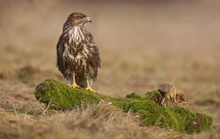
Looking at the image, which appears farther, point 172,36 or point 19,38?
point 172,36

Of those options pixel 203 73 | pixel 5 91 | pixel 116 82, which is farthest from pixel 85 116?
pixel 203 73

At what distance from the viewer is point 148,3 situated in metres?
36.2

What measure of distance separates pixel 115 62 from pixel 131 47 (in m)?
2.43

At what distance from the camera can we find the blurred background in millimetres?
13719

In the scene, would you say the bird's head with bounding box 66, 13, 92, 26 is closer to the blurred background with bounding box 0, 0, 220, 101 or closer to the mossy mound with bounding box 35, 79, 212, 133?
the mossy mound with bounding box 35, 79, 212, 133

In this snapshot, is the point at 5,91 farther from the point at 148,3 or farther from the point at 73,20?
the point at 148,3

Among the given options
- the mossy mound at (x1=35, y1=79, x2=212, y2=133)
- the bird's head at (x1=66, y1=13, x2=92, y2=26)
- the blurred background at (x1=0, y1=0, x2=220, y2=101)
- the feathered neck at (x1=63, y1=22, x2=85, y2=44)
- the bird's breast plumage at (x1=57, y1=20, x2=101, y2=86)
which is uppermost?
the blurred background at (x1=0, y1=0, x2=220, y2=101)

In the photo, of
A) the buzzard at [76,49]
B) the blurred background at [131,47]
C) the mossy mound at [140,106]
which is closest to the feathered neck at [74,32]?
the buzzard at [76,49]

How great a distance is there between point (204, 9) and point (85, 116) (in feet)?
53.8

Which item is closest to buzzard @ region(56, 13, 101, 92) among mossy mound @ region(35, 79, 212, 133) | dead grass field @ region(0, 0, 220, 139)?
dead grass field @ region(0, 0, 220, 139)

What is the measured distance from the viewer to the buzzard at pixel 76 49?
8.40 metres

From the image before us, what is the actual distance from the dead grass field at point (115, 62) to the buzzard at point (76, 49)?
0.79 meters

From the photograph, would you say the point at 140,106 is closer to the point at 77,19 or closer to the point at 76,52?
the point at 76,52

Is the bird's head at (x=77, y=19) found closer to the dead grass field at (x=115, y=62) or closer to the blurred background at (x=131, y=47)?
the dead grass field at (x=115, y=62)
